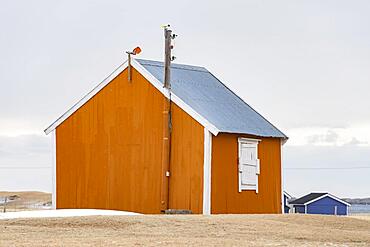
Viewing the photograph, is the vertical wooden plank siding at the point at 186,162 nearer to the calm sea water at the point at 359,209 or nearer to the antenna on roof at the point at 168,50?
the antenna on roof at the point at 168,50

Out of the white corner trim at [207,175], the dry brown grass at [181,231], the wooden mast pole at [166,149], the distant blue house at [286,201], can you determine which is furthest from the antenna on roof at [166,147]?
the distant blue house at [286,201]

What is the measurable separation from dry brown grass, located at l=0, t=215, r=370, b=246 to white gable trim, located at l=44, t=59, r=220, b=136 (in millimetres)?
4919

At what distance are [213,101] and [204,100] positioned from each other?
728mm

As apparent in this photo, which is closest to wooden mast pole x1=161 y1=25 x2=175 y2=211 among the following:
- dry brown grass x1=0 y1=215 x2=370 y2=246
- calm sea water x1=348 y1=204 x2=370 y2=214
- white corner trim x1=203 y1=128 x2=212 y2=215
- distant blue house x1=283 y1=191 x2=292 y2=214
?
white corner trim x1=203 y1=128 x2=212 y2=215

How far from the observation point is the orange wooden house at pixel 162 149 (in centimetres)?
3138

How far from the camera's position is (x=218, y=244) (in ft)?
65.7

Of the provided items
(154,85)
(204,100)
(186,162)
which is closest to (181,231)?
(186,162)

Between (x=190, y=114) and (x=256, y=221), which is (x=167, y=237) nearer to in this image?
(x=256, y=221)

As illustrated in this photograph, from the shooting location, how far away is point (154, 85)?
32469 mm

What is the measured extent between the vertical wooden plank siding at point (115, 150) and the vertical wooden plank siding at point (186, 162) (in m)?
0.62

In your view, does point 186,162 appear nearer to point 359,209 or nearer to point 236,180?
point 236,180

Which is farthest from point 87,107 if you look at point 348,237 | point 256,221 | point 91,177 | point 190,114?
point 348,237

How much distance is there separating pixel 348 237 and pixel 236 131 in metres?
9.02

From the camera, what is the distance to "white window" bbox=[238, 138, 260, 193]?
1282 inches
